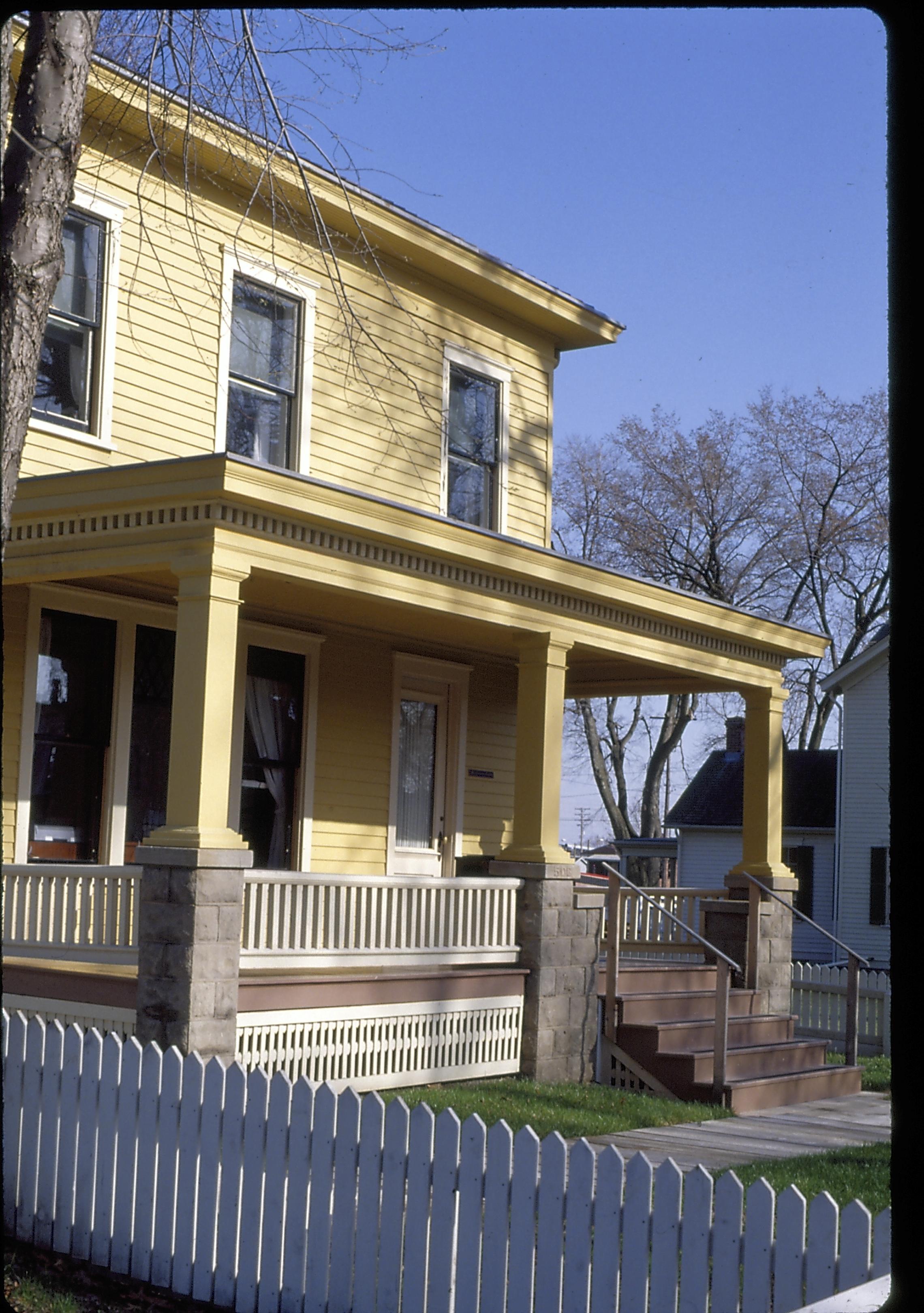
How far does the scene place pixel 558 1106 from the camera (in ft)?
36.0

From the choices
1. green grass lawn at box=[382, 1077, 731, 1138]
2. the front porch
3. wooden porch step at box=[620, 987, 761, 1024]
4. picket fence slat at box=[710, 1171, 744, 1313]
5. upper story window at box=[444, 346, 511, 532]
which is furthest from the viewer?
upper story window at box=[444, 346, 511, 532]

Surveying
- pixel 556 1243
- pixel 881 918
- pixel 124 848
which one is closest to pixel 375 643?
pixel 124 848

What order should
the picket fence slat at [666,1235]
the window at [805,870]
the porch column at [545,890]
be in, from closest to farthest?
the picket fence slat at [666,1235] → the porch column at [545,890] → the window at [805,870]

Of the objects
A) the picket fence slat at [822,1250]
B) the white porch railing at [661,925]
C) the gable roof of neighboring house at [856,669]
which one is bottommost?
the picket fence slat at [822,1250]

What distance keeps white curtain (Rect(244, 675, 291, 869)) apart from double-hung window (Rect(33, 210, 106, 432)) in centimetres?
298

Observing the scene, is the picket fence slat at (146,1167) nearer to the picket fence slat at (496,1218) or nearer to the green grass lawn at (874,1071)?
the picket fence slat at (496,1218)

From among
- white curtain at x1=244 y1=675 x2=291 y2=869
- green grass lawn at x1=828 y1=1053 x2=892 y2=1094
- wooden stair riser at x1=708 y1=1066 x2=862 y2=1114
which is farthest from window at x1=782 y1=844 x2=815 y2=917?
white curtain at x1=244 y1=675 x2=291 y2=869

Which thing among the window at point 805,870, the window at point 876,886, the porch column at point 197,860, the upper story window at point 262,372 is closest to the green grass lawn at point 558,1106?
the porch column at point 197,860

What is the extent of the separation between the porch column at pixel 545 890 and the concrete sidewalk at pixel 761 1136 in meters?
1.71

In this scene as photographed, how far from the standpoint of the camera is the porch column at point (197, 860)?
9.28 m

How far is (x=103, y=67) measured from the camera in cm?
909

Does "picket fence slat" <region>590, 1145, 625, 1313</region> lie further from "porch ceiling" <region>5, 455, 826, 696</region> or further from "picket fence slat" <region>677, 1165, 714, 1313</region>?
"porch ceiling" <region>5, 455, 826, 696</region>

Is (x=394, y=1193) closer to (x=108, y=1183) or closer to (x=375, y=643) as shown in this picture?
(x=108, y=1183)

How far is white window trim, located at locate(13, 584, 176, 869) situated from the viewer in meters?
11.5
